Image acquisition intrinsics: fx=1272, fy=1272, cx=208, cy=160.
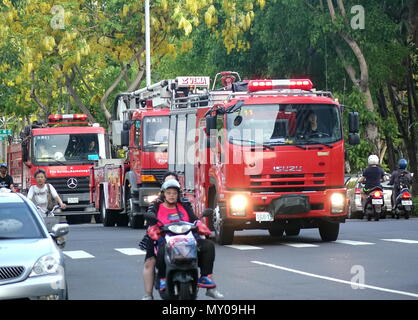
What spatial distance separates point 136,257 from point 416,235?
23.6 feet

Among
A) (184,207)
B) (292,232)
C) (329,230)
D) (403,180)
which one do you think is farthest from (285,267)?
(403,180)

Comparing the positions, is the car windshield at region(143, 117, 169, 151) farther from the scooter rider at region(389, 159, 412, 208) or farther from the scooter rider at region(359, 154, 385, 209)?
the scooter rider at region(389, 159, 412, 208)

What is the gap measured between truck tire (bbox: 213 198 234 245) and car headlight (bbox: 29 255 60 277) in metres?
11.7

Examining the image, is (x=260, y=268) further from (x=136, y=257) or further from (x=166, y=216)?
(x=166, y=216)

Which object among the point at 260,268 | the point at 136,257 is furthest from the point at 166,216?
the point at 136,257

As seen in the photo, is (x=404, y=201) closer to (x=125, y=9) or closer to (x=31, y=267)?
(x=125, y=9)

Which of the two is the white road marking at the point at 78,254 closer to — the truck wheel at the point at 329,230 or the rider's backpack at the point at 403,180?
the truck wheel at the point at 329,230

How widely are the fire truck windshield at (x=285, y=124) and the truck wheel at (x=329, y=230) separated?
1.91 metres

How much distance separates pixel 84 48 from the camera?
43969mm

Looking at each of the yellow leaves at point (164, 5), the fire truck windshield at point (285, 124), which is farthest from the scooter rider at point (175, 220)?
the yellow leaves at point (164, 5)

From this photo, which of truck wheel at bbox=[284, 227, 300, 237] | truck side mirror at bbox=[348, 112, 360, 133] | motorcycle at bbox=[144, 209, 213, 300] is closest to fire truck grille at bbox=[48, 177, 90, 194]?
truck wheel at bbox=[284, 227, 300, 237]

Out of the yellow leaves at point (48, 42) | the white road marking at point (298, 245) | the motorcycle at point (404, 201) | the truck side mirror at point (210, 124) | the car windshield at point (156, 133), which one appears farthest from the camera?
the yellow leaves at point (48, 42)

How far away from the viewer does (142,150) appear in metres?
32.0

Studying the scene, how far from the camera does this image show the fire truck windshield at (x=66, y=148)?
3978 cm
